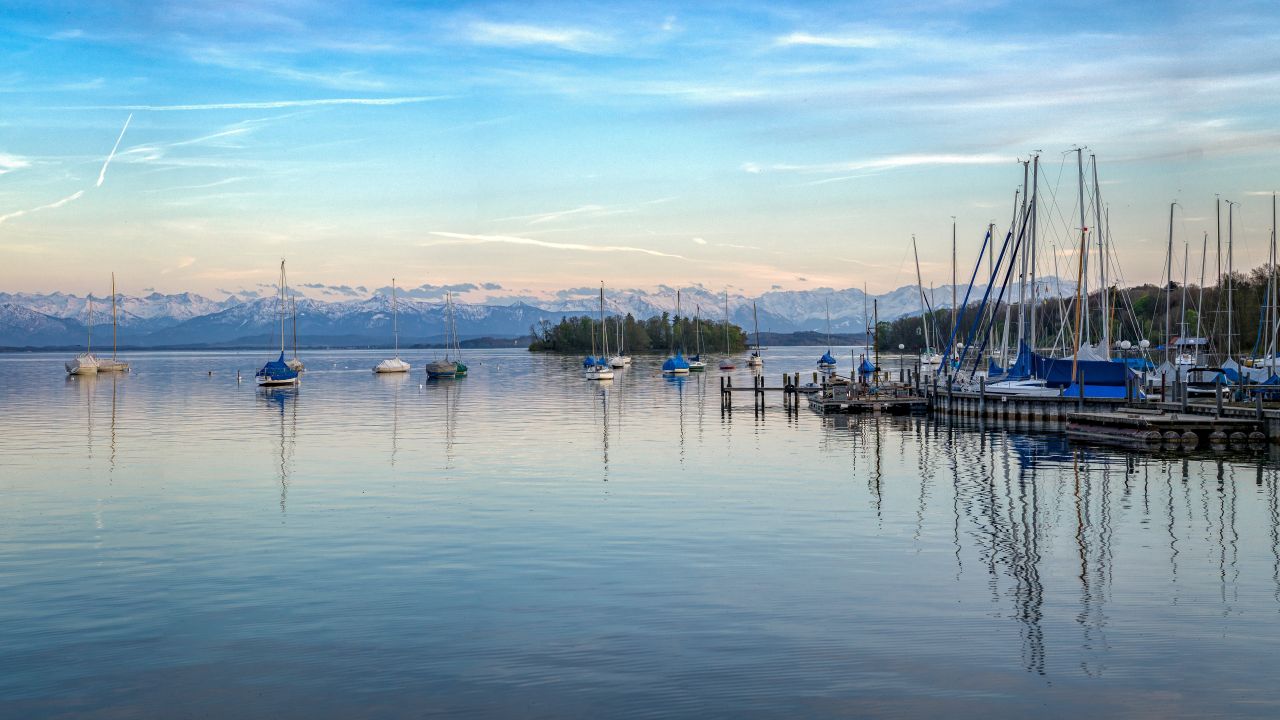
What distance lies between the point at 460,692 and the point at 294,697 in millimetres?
2191

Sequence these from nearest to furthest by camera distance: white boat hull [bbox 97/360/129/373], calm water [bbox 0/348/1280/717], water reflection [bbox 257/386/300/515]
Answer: calm water [bbox 0/348/1280/717]
water reflection [bbox 257/386/300/515]
white boat hull [bbox 97/360/129/373]

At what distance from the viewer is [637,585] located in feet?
68.9

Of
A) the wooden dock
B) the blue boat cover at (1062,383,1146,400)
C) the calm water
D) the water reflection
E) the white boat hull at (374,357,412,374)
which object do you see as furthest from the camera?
the white boat hull at (374,357,412,374)

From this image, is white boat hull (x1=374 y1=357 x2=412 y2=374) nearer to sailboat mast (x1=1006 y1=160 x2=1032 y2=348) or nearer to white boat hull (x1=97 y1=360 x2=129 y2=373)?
white boat hull (x1=97 y1=360 x2=129 y2=373)

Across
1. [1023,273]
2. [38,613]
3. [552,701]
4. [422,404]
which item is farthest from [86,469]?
[1023,273]

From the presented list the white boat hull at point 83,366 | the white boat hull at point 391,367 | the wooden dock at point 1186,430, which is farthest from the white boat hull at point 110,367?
the wooden dock at point 1186,430

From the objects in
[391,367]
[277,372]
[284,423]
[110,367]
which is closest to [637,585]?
[284,423]

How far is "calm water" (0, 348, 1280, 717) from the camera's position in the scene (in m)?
14.7

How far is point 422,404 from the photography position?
278ft

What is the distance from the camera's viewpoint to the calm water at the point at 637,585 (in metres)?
14.7

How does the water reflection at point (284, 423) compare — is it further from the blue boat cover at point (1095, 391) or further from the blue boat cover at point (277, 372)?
the blue boat cover at point (1095, 391)

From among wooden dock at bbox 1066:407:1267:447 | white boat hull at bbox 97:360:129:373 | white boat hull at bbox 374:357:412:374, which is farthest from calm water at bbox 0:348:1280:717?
white boat hull at bbox 97:360:129:373

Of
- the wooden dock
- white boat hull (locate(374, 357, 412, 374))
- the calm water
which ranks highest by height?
white boat hull (locate(374, 357, 412, 374))

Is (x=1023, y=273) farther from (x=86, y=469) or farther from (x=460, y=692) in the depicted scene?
(x=460, y=692)
